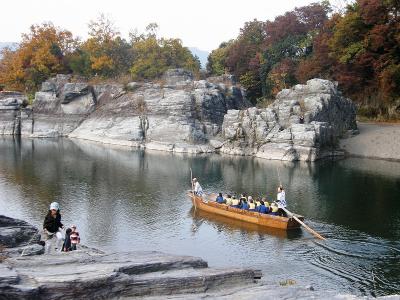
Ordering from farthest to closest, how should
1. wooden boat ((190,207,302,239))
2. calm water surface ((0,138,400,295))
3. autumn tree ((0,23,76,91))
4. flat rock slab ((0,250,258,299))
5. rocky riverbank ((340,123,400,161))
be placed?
autumn tree ((0,23,76,91))
rocky riverbank ((340,123,400,161))
wooden boat ((190,207,302,239))
calm water surface ((0,138,400,295))
flat rock slab ((0,250,258,299))

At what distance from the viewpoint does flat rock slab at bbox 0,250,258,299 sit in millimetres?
11211

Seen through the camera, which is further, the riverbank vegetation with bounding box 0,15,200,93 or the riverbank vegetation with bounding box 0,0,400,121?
the riverbank vegetation with bounding box 0,15,200,93

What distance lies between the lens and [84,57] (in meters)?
87.4

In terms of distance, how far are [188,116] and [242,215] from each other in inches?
1523

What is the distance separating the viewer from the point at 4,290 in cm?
1063

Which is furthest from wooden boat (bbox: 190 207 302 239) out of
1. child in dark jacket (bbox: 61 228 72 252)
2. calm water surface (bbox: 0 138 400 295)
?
child in dark jacket (bbox: 61 228 72 252)

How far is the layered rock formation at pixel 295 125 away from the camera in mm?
57969

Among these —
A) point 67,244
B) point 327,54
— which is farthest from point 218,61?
point 67,244

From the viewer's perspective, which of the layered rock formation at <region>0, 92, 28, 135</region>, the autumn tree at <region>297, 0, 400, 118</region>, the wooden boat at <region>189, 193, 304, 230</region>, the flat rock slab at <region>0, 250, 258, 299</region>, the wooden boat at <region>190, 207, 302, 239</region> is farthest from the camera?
the layered rock formation at <region>0, 92, 28, 135</region>

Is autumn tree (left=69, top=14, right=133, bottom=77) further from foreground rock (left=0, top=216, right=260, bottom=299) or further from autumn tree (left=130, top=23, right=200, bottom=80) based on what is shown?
foreground rock (left=0, top=216, right=260, bottom=299)

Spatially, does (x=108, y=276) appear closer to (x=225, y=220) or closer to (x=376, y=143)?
(x=225, y=220)

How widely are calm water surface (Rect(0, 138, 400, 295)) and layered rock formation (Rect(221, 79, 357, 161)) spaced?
123 inches

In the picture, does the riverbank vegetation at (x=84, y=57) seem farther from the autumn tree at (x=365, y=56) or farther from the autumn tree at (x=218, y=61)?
the autumn tree at (x=365, y=56)

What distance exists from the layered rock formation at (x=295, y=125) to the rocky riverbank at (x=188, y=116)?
4.6 inches
